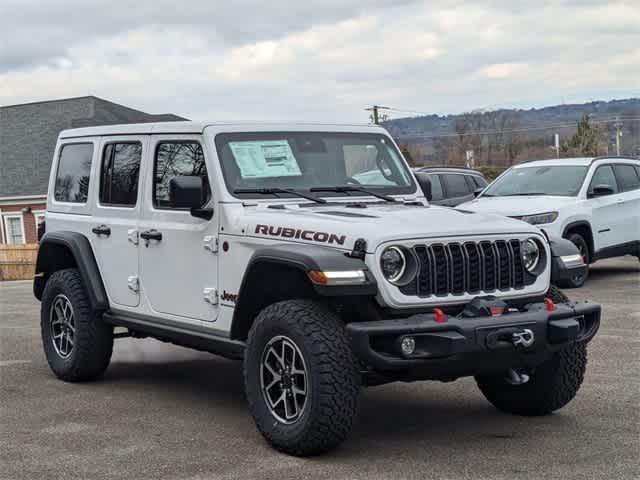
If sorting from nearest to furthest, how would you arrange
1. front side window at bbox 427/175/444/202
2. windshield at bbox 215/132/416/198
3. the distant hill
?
1. windshield at bbox 215/132/416/198
2. front side window at bbox 427/175/444/202
3. the distant hill

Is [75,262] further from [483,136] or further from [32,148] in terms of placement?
[483,136]

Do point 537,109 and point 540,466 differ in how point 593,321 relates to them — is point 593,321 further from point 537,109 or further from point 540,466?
point 537,109

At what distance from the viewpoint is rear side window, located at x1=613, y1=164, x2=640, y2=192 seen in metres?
15.8

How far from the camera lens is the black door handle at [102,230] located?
820cm

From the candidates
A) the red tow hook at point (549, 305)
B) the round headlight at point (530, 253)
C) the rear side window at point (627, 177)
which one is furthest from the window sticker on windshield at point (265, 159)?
the rear side window at point (627, 177)

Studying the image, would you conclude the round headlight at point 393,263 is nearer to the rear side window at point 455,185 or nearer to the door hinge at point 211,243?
the door hinge at point 211,243

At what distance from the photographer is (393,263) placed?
5.98 meters

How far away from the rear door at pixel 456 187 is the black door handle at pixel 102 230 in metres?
11.0

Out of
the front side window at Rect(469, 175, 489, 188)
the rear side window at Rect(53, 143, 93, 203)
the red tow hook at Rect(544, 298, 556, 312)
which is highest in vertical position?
the rear side window at Rect(53, 143, 93, 203)

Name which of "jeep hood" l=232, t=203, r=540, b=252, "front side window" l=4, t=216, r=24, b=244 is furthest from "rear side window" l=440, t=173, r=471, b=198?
"front side window" l=4, t=216, r=24, b=244

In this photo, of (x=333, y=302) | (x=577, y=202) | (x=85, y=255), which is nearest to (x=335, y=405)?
(x=333, y=302)

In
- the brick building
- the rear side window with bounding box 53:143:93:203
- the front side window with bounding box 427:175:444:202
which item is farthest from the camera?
the brick building

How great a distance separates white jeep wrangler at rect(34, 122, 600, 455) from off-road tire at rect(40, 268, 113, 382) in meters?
0.02

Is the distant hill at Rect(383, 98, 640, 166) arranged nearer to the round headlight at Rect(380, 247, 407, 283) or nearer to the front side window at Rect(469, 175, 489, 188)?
the front side window at Rect(469, 175, 489, 188)
